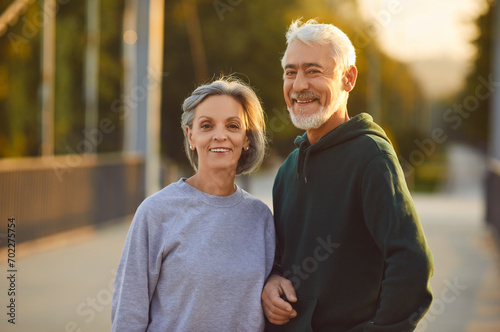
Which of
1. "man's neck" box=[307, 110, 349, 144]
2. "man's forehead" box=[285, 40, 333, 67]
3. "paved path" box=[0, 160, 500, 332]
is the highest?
"man's forehead" box=[285, 40, 333, 67]

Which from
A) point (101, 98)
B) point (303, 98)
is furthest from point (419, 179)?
point (303, 98)

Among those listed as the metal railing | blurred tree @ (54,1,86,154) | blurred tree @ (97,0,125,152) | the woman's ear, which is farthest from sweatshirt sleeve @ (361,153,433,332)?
blurred tree @ (97,0,125,152)

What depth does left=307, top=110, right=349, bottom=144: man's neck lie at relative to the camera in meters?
3.31

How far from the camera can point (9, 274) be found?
953cm

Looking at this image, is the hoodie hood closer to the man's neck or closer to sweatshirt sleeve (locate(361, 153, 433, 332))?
the man's neck

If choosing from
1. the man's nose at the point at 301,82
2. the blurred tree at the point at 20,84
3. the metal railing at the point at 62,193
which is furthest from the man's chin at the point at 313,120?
the blurred tree at the point at 20,84

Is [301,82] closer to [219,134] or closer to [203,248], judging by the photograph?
[219,134]

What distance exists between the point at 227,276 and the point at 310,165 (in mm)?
562

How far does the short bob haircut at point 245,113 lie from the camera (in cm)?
331

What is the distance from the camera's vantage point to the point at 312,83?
324cm

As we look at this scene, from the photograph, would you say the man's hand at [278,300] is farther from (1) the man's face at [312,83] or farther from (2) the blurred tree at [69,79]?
(2) the blurred tree at [69,79]

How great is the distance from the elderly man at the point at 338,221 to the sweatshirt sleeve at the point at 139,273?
1.54ft

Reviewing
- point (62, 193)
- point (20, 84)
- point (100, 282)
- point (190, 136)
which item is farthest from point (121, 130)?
point (190, 136)

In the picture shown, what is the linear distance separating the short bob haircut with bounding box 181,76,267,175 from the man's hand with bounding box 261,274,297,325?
0.60 m
